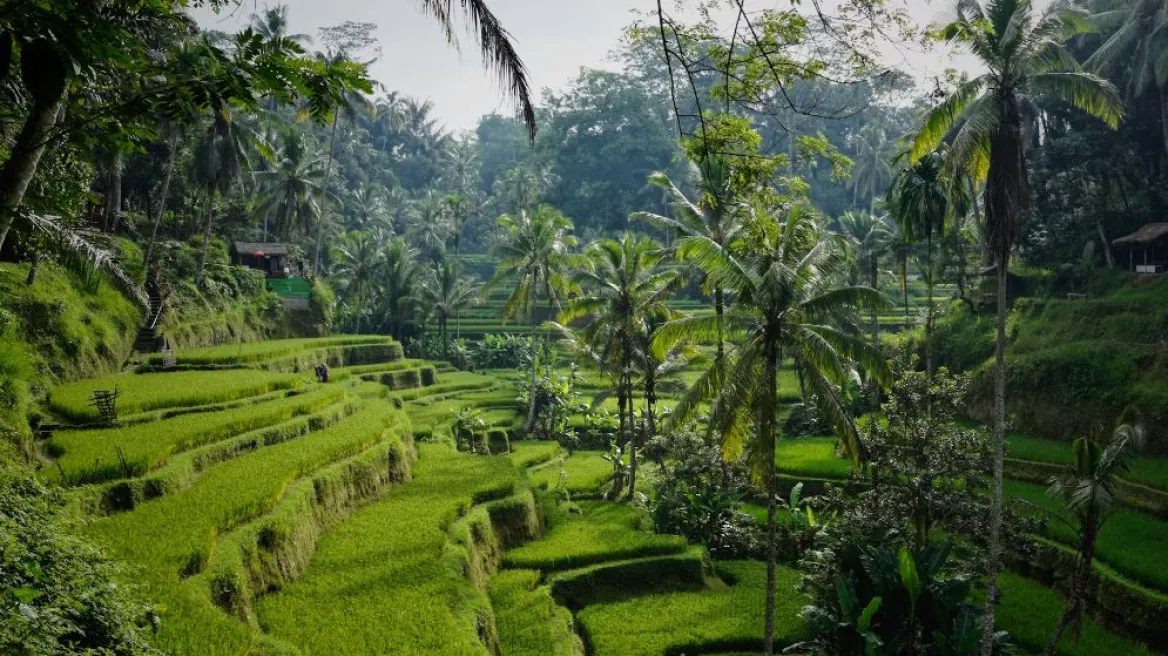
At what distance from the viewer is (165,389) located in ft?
58.7

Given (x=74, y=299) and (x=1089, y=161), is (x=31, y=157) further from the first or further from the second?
(x=1089, y=161)

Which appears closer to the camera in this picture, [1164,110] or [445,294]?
[1164,110]

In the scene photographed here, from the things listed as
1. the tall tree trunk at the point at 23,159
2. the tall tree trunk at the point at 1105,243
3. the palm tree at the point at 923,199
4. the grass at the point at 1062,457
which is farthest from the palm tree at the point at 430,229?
the tall tree trunk at the point at 23,159

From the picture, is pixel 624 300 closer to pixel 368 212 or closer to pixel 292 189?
pixel 292 189

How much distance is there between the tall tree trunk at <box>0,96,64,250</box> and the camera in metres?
4.42

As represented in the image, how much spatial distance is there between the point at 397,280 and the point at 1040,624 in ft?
124

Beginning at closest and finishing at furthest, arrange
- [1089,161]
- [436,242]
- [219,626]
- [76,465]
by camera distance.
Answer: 1. [219,626]
2. [76,465]
3. [1089,161]
4. [436,242]

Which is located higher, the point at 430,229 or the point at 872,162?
the point at 872,162

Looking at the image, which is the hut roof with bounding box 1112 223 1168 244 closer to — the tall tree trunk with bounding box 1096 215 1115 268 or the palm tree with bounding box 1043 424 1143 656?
the tall tree trunk with bounding box 1096 215 1115 268

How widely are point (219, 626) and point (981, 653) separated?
11562 millimetres

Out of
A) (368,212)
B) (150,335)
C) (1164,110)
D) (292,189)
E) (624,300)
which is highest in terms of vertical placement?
(368,212)

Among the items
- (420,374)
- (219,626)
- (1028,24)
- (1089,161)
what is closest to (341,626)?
(219,626)

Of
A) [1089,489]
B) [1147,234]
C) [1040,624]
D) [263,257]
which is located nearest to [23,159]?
[1089,489]

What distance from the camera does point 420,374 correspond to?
115 ft
